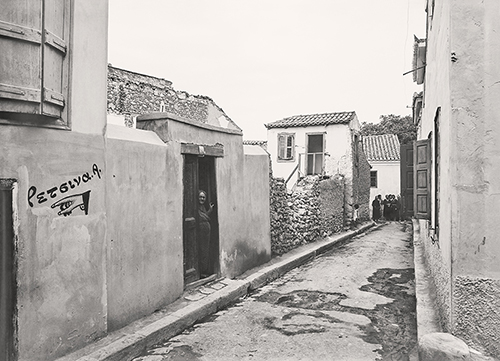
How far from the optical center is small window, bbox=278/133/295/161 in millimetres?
18375

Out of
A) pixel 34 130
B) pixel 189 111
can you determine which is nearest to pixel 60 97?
pixel 34 130

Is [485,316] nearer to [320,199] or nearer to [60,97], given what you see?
[60,97]

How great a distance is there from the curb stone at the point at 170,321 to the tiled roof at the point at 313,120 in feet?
30.8

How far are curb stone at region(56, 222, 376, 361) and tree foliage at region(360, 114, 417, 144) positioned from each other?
34.1 metres

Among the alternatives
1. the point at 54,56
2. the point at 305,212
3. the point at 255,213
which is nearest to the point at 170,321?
the point at 54,56

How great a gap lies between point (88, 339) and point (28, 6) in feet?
11.2

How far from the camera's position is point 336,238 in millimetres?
14102

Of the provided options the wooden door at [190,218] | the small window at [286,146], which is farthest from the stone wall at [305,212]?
the wooden door at [190,218]

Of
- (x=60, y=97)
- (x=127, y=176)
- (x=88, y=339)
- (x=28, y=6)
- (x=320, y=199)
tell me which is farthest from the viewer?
(x=320, y=199)

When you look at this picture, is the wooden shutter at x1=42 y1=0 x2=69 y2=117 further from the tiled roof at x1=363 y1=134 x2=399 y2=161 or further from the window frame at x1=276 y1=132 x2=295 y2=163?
the tiled roof at x1=363 y1=134 x2=399 y2=161

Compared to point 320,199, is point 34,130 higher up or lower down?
higher up

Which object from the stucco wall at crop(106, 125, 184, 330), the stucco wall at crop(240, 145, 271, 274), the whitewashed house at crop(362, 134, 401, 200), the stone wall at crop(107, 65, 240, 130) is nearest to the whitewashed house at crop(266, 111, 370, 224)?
the stone wall at crop(107, 65, 240, 130)

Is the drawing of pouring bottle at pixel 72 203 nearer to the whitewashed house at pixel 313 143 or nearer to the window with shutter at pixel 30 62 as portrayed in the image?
the window with shutter at pixel 30 62

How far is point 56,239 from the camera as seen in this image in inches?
163
